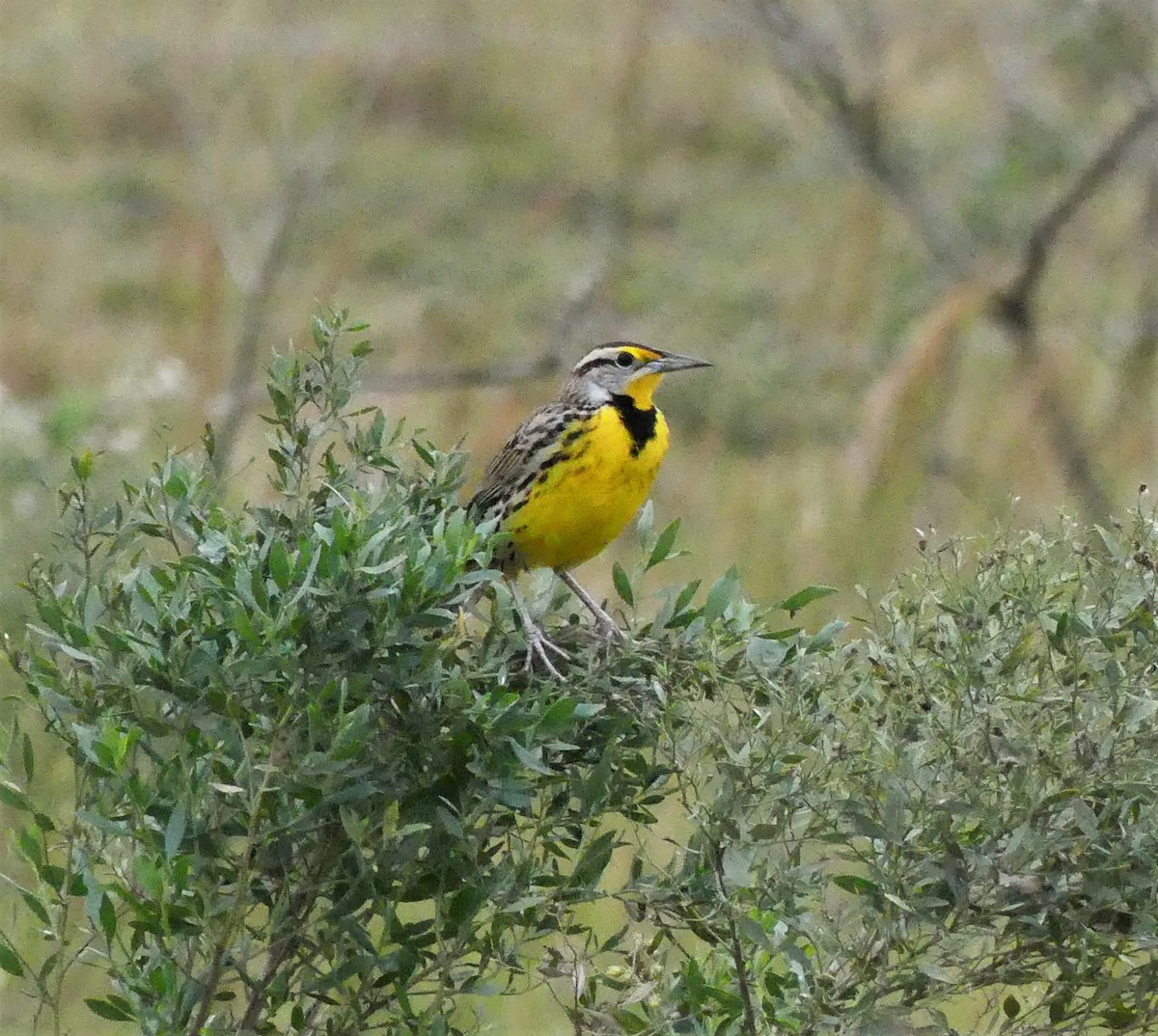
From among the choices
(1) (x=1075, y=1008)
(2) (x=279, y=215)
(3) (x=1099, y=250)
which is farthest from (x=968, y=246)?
(1) (x=1075, y=1008)

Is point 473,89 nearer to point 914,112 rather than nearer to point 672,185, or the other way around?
point 672,185

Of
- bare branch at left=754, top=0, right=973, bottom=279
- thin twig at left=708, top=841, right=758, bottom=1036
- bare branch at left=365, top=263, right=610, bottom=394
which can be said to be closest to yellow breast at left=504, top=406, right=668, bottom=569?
thin twig at left=708, top=841, right=758, bottom=1036

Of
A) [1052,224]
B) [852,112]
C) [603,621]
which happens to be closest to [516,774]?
[603,621]

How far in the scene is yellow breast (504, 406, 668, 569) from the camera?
10.1 feet

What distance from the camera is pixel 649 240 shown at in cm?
1070

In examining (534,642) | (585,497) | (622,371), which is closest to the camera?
(534,642)

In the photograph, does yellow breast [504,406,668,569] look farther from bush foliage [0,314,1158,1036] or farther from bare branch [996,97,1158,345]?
bare branch [996,97,1158,345]

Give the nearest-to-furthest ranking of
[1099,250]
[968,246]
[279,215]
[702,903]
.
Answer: [702,903] → [279,215] → [968,246] → [1099,250]

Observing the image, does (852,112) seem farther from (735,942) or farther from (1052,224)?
(735,942)

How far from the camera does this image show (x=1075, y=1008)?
1849 mm

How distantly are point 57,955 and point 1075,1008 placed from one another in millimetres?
954

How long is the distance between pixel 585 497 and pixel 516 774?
141 cm

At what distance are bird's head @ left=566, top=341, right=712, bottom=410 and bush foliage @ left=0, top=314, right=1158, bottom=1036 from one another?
5.23 ft

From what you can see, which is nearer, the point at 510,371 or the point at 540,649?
the point at 540,649
